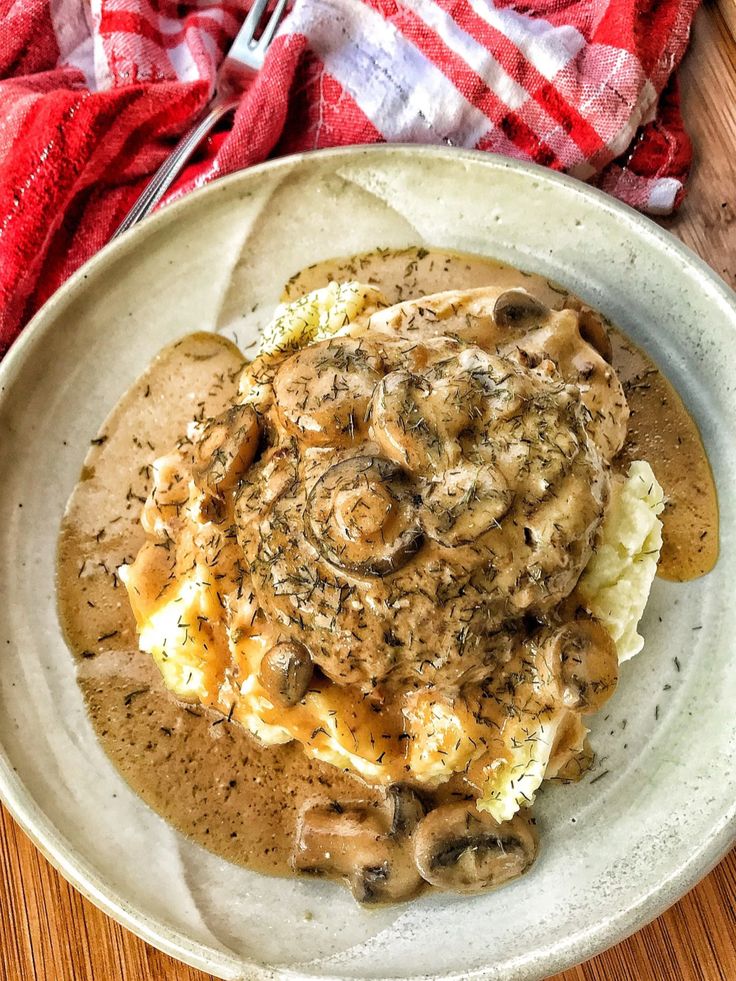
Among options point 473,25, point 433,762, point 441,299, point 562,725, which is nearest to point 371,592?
point 433,762

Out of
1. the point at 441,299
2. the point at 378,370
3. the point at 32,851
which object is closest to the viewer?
the point at 378,370

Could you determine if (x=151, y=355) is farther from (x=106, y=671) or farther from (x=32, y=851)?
(x=32, y=851)

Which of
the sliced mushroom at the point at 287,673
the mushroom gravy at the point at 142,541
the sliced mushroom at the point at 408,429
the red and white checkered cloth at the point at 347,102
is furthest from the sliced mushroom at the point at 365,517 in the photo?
the red and white checkered cloth at the point at 347,102

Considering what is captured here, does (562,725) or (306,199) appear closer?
(562,725)

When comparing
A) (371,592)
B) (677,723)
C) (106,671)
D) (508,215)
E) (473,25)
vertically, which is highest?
(473,25)

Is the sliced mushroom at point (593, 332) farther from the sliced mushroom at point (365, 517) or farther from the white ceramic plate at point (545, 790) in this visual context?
A: the sliced mushroom at point (365, 517)
